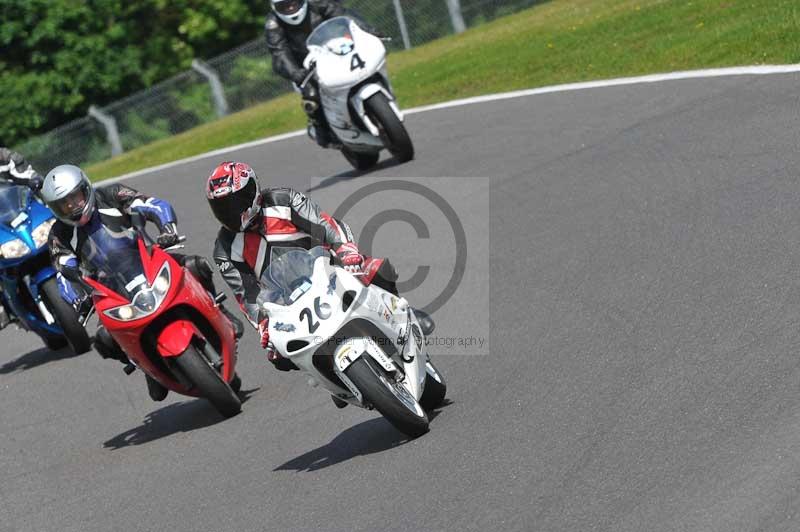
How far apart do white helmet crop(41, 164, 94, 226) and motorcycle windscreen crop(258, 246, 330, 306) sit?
7.99 feet

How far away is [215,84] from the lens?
97.7 feet

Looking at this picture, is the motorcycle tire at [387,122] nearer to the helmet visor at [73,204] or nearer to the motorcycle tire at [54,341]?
the motorcycle tire at [54,341]

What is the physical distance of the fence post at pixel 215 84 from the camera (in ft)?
97.0

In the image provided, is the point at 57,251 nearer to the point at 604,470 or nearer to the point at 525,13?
the point at 604,470

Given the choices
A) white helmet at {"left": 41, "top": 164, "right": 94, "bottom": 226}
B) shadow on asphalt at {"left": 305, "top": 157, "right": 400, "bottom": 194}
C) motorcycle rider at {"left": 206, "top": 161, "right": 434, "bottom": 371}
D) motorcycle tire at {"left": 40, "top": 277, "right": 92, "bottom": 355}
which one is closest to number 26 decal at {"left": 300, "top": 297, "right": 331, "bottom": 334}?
motorcycle rider at {"left": 206, "top": 161, "right": 434, "bottom": 371}

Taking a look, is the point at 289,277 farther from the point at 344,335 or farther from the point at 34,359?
the point at 34,359

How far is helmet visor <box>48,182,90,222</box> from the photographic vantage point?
915 centimetres

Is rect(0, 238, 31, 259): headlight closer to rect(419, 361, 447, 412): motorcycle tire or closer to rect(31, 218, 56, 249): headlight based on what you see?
rect(31, 218, 56, 249): headlight

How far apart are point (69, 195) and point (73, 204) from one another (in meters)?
0.08

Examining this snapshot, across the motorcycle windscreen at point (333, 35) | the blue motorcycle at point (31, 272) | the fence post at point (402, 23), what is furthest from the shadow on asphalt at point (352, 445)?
the fence post at point (402, 23)

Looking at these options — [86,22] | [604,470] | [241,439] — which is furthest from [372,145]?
[86,22]

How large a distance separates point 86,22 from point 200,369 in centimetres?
3256

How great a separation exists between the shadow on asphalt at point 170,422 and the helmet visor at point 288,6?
6.45m

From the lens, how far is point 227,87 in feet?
98.8
